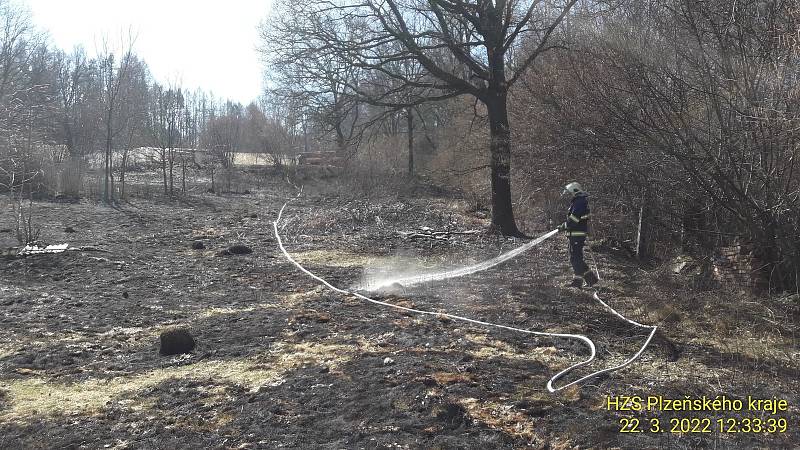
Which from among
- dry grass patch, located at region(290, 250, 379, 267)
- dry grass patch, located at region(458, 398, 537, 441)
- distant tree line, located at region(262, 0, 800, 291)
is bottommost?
dry grass patch, located at region(458, 398, 537, 441)

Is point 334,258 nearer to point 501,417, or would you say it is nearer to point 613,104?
point 613,104

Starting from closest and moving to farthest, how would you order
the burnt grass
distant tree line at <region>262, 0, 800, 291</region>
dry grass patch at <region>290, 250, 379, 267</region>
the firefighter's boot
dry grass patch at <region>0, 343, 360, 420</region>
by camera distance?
1. the burnt grass
2. dry grass patch at <region>0, 343, 360, 420</region>
3. distant tree line at <region>262, 0, 800, 291</region>
4. the firefighter's boot
5. dry grass patch at <region>290, 250, 379, 267</region>

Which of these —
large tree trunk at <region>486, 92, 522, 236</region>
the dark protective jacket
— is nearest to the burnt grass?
the dark protective jacket

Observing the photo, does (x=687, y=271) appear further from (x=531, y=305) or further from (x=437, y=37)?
(x=437, y=37)

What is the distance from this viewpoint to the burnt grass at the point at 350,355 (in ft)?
15.0

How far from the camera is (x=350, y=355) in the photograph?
253 inches

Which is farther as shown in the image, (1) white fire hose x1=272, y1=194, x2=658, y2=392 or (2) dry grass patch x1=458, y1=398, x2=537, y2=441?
(1) white fire hose x1=272, y1=194, x2=658, y2=392

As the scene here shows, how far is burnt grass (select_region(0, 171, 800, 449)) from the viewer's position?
457 cm

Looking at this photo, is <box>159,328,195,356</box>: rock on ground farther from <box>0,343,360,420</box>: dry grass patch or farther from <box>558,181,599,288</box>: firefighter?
<box>558,181,599,288</box>: firefighter

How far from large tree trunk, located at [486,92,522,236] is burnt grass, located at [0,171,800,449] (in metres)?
2.47
